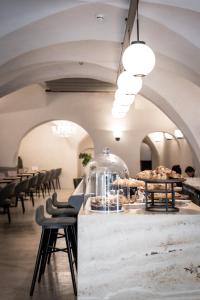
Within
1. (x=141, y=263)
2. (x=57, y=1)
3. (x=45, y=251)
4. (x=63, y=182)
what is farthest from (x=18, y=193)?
(x=63, y=182)

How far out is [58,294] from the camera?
3.56 metres

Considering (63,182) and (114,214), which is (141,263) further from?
(63,182)

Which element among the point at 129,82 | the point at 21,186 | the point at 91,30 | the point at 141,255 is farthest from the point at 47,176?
the point at 141,255

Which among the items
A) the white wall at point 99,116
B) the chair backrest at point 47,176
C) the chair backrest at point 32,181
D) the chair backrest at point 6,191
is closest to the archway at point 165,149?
the white wall at point 99,116

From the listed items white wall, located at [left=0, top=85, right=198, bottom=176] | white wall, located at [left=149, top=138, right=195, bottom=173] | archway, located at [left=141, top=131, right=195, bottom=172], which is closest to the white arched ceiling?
white wall, located at [left=149, top=138, right=195, bottom=173]

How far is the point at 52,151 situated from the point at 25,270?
1199cm

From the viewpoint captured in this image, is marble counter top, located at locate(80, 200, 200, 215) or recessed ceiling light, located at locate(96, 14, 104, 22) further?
recessed ceiling light, located at locate(96, 14, 104, 22)

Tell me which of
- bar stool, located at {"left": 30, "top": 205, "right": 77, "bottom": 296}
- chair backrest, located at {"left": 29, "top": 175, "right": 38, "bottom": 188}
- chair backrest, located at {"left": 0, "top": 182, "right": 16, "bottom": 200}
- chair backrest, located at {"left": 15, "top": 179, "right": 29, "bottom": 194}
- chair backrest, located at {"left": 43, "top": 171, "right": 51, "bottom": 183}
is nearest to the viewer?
bar stool, located at {"left": 30, "top": 205, "right": 77, "bottom": 296}

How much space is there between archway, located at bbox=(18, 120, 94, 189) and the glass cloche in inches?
444

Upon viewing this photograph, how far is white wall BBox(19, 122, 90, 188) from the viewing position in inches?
632

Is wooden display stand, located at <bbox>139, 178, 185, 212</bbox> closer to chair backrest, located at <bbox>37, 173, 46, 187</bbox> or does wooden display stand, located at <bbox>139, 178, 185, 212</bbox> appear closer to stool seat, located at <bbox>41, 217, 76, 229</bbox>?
stool seat, located at <bbox>41, 217, 76, 229</bbox>

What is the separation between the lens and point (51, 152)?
16.2 m

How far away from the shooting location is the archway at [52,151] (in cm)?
1605

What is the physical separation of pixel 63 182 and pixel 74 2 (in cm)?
1264
